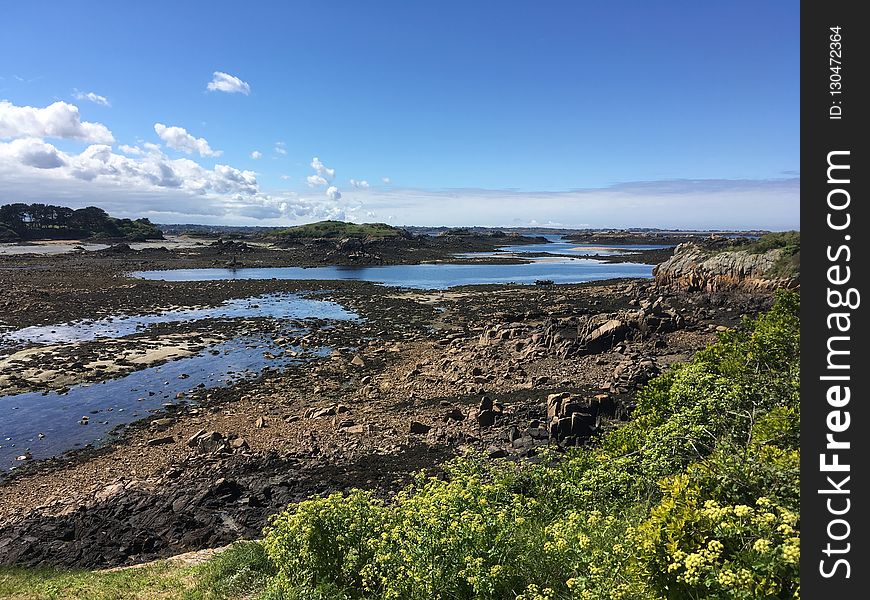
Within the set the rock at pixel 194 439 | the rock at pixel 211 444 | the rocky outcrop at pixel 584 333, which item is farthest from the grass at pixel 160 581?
the rocky outcrop at pixel 584 333

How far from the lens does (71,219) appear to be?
140 meters

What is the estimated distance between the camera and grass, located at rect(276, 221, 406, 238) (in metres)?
149

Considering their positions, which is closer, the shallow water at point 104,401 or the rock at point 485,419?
the rock at point 485,419

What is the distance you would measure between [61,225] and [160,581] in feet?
544

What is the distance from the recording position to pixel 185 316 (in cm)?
4550

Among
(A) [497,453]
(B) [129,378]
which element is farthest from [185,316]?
(A) [497,453]

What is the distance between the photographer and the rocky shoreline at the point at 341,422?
1441 centimetres

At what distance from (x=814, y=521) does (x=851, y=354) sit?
166cm

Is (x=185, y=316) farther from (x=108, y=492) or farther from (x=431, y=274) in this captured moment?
(x=431, y=274)

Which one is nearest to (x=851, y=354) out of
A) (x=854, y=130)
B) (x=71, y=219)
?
(x=854, y=130)

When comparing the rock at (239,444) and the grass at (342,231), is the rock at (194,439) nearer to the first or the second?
the rock at (239,444)

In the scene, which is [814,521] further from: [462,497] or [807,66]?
[462,497]

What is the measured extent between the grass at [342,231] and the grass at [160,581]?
135361 mm

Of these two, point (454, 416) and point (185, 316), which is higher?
point (185, 316)
